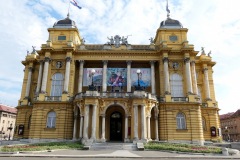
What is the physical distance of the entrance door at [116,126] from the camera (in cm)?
3891

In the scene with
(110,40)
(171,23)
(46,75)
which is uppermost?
(171,23)

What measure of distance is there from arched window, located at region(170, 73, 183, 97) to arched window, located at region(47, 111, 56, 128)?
21890 mm

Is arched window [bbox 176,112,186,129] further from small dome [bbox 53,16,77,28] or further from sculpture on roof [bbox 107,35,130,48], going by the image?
small dome [bbox 53,16,77,28]

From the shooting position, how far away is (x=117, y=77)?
42.0 meters

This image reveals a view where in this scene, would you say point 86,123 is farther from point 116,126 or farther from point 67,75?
point 67,75

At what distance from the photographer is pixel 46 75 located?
4150 centimetres

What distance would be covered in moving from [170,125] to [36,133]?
75.5 feet

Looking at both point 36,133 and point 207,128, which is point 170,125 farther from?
point 36,133

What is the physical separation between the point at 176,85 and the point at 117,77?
11.2 m

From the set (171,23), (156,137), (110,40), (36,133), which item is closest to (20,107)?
(36,133)

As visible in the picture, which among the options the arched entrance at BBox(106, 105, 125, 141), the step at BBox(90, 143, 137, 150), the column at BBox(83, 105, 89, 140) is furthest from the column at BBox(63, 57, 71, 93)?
the step at BBox(90, 143, 137, 150)

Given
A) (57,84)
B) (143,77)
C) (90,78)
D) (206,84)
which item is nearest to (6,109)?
(57,84)

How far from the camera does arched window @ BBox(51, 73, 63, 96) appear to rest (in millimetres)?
41500

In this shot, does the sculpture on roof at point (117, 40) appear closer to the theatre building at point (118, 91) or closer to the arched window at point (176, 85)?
the theatre building at point (118, 91)
